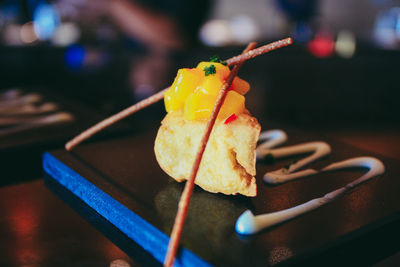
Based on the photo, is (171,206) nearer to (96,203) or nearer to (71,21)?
(96,203)

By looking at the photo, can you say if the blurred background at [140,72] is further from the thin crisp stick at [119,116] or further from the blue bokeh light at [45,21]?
the thin crisp stick at [119,116]

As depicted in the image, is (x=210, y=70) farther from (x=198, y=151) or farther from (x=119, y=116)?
(x=119, y=116)

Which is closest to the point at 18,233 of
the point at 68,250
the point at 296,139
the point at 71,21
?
the point at 68,250

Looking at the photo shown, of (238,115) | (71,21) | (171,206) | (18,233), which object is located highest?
(71,21)

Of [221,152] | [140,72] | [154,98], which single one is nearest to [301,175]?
[221,152]

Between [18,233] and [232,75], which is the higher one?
[232,75]

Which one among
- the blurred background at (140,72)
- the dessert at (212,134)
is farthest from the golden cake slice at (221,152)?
the blurred background at (140,72)
